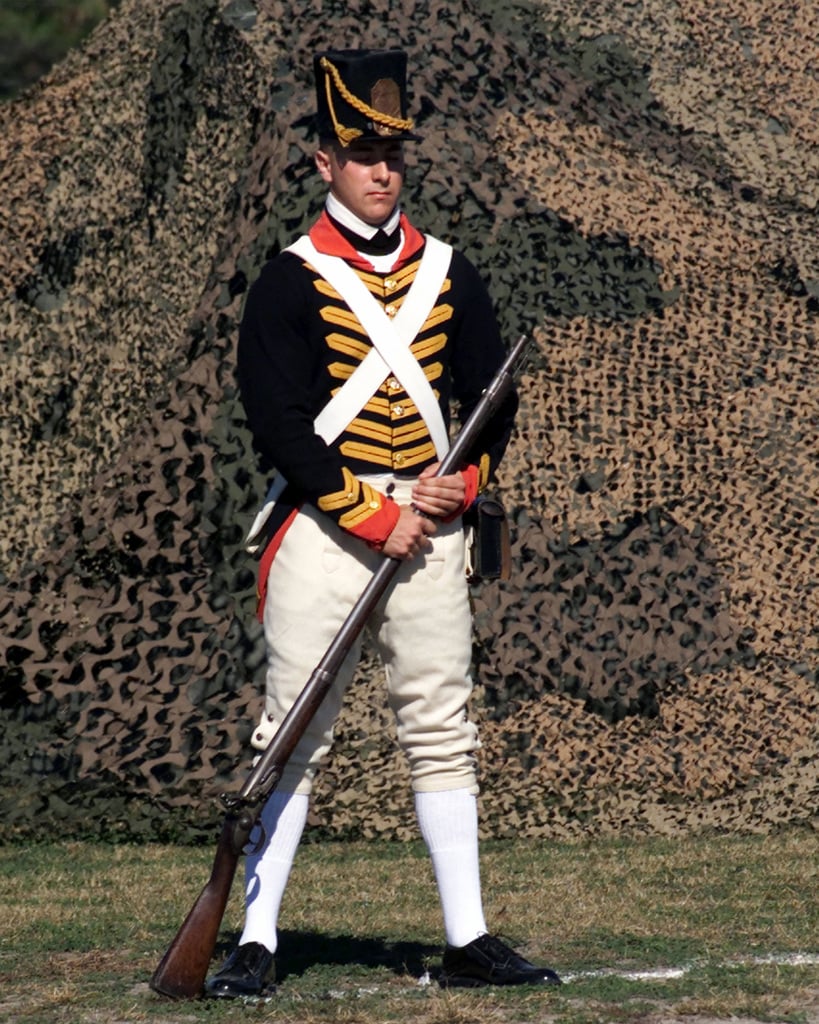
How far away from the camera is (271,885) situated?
15.1 ft

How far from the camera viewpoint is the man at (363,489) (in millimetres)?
4602

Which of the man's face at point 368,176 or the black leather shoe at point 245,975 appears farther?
the man's face at point 368,176

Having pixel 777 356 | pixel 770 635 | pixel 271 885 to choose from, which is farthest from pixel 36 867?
pixel 777 356

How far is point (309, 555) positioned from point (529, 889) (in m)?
1.79

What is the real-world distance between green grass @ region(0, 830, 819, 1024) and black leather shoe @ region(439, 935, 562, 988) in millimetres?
79

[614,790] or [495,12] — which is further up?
[495,12]

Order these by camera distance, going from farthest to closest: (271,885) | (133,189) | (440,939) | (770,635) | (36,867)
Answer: (133,189) → (770,635) → (36,867) → (440,939) → (271,885)

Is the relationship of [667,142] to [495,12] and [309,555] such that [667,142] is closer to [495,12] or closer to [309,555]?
[495,12]

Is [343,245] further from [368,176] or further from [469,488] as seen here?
[469,488]

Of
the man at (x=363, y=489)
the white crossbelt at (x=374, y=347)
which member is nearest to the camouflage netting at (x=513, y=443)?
Answer: the man at (x=363, y=489)

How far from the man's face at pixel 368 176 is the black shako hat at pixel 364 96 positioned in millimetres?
37

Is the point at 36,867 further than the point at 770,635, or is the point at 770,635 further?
the point at 770,635

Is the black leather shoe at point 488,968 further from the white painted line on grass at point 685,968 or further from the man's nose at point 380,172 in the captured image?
the man's nose at point 380,172

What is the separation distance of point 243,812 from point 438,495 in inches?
35.3
